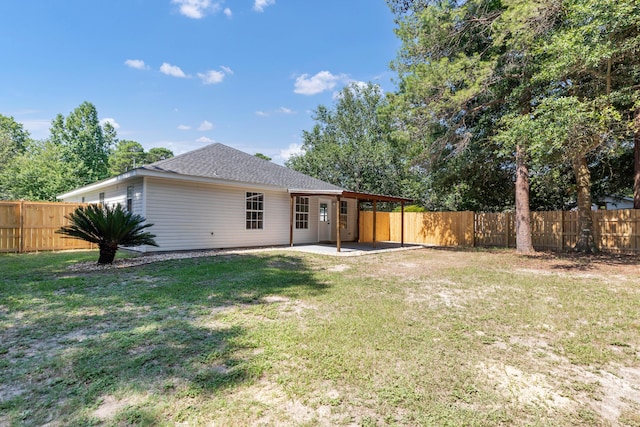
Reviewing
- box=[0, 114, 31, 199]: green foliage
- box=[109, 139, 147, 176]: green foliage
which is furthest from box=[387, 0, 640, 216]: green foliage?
box=[109, 139, 147, 176]: green foliage

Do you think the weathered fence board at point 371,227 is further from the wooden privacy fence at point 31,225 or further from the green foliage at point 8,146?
the green foliage at point 8,146

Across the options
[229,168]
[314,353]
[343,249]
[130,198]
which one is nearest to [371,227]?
[343,249]

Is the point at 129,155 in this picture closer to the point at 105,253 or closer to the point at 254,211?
the point at 254,211

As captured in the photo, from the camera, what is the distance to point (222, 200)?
37.2 ft

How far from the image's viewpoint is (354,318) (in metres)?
3.93

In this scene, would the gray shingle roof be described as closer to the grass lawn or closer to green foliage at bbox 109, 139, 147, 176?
the grass lawn

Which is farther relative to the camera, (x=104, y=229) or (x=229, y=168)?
(x=229, y=168)

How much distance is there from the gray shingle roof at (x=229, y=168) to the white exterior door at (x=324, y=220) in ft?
2.92

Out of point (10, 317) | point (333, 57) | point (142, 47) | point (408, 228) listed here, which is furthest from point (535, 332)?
point (333, 57)

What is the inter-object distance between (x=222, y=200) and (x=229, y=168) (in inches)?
72.1

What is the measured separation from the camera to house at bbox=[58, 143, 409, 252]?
9.98 metres

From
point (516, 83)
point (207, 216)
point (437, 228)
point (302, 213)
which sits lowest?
point (437, 228)

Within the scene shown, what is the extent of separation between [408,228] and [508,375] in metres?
14.7

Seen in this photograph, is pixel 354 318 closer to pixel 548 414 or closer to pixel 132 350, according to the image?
pixel 548 414
